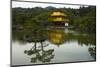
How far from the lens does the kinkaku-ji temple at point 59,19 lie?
8.70 ft

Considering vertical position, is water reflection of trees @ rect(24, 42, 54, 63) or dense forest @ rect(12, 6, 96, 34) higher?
dense forest @ rect(12, 6, 96, 34)

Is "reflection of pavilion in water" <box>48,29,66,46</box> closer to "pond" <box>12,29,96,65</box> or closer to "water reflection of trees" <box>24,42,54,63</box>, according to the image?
"pond" <box>12,29,96,65</box>

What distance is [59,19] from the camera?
269cm

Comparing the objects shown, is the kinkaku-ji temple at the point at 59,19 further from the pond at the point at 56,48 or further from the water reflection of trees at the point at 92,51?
the water reflection of trees at the point at 92,51

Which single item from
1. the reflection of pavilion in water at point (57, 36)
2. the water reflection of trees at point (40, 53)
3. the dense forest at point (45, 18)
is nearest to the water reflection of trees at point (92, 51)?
the dense forest at point (45, 18)

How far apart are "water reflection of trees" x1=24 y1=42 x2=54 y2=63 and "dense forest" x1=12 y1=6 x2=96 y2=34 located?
0.70ft

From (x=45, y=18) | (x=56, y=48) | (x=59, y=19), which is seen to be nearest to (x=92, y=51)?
(x=56, y=48)

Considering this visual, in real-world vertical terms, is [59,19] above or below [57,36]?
above

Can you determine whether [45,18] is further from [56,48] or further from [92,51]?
[92,51]

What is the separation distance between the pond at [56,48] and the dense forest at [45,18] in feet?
0.30

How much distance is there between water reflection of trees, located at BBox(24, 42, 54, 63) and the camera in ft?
8.41

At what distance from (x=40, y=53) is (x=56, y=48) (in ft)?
0.67


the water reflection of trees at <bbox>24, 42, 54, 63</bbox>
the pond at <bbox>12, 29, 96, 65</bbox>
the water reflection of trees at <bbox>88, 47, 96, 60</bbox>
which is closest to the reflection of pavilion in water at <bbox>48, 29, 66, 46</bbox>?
the pond at <bbox>12, 29, 96, 65</bbox>

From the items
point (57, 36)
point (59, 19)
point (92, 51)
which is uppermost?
point (59, 19)
